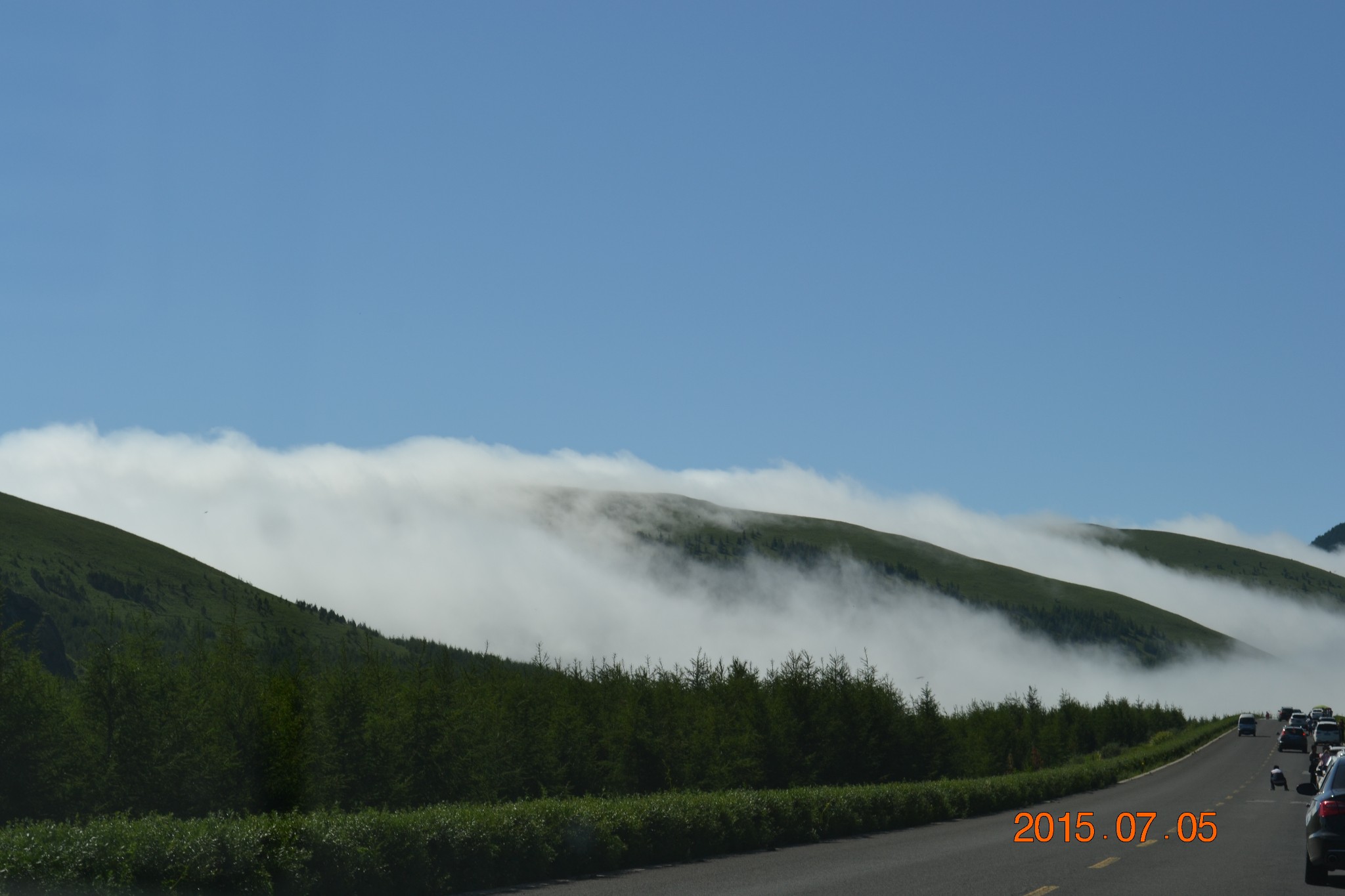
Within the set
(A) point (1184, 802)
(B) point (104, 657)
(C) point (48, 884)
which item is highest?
(B) point (104, 657)

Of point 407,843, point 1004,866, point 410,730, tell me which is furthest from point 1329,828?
point 410,730

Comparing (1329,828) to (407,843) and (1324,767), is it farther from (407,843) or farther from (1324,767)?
(1324,767)

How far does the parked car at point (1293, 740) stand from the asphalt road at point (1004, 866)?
5716 centimetres

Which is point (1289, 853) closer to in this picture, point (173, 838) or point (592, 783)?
point (173, 838)

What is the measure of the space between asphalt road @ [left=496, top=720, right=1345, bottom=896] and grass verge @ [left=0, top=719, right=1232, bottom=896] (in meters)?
0.72

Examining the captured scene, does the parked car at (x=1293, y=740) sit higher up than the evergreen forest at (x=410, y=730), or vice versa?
the evergreen forest at (x=410, y=730)

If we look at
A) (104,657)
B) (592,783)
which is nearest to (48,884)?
(104,657)

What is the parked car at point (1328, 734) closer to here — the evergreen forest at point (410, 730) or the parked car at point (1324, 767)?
the evergreen forest at point (410, 730)

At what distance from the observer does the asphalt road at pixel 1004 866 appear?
54.5 feet

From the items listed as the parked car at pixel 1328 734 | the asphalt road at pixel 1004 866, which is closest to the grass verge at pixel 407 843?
the asphalt road at pixel 1004 866

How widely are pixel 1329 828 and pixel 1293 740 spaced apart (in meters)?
78.3

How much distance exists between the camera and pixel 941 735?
83.6 meters

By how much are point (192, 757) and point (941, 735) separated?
52472mm

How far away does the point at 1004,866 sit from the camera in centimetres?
1944
